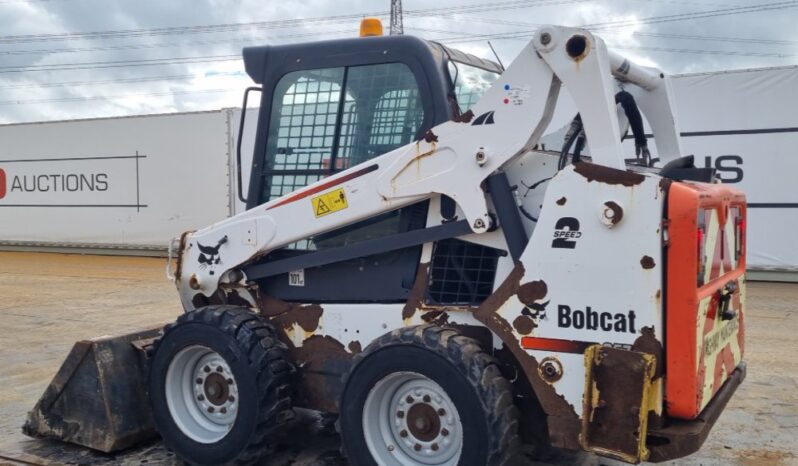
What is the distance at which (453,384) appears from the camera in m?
3.74

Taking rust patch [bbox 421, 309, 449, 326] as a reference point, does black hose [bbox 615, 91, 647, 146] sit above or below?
above

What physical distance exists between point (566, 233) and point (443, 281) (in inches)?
33.7

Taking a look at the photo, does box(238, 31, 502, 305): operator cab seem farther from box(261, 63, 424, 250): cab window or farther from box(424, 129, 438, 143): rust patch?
box(424, 129, 438, 143): rust patch

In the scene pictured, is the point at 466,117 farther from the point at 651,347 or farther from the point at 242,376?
the point at 242,376

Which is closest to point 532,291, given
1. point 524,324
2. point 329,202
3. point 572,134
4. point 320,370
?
point 524,324

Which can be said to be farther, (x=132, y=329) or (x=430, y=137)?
(x=132, y=329)

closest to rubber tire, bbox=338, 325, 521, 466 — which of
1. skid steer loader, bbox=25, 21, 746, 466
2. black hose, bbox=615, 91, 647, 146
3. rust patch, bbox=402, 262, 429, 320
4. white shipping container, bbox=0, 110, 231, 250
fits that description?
skid steer loader, bbox=25, 21, 746, 466

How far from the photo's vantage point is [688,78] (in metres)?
12.0

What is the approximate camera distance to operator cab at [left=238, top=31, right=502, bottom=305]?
4.35 metres

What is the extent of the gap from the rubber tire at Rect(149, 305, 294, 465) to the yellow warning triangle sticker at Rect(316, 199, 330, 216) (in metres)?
0.74

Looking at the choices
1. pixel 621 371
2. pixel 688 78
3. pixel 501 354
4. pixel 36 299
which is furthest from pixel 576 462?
pixel 36 299

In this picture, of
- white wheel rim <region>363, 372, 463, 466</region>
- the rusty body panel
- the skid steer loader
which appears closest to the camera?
the rusty body panel

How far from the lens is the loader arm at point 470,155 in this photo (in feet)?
12.2

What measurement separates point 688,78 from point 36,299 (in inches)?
408
